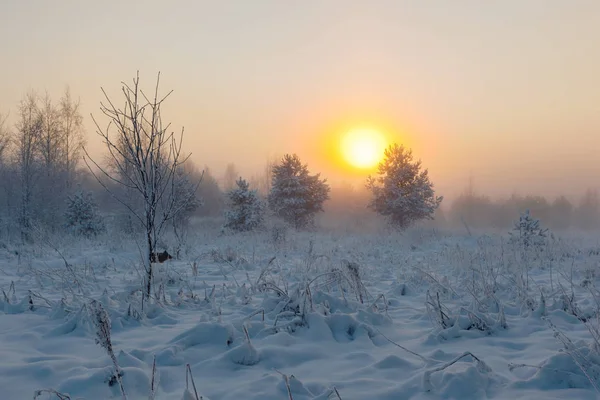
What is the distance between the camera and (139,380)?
264 cm

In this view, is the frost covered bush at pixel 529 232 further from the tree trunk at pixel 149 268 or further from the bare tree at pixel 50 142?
the bare tree at pixel 50 142

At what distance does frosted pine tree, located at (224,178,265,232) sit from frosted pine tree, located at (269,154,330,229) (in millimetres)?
2510

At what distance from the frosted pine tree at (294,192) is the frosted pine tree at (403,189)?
4.74 m

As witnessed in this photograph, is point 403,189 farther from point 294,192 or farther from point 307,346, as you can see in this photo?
point 307,346

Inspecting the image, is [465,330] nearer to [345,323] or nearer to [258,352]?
[345,323]

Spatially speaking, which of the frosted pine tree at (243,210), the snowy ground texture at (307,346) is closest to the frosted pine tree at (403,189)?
the frosted pine tree at (243,210)

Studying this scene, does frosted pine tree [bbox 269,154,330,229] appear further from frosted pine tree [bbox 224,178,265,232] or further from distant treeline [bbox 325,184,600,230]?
distant treeline [bbox 325,184,600,230]

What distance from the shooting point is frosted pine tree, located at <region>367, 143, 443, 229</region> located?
2962cm

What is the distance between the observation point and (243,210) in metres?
29.2

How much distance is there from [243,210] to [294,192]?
15.1ft

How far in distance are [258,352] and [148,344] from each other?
3.46 ft

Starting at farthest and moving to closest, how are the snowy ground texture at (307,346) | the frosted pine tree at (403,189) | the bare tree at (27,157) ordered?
the frosted pine tree at (403,189), the bare tree at (27,157), the snowy ground texture at (307,346)

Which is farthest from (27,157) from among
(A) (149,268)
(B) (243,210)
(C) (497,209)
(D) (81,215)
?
(C) (497,209)

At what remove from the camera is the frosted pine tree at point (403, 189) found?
2962cm
